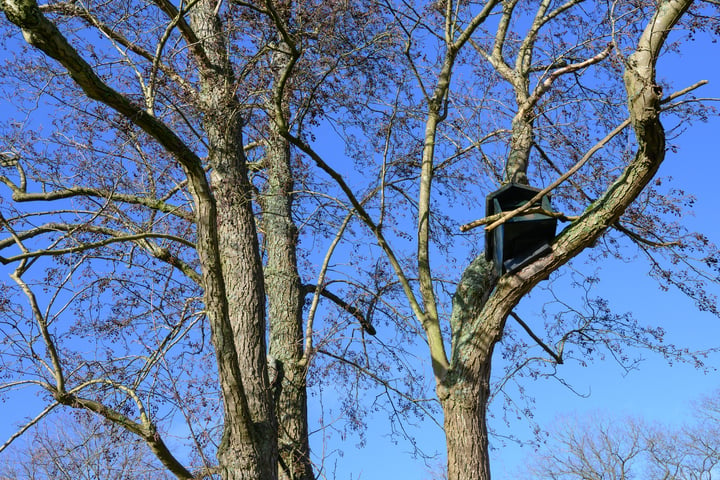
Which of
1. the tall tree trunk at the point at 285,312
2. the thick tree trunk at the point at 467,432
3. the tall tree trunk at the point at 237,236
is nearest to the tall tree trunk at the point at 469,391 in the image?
the thick tree trunk at the point at 467,432

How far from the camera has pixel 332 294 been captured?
8117 mm

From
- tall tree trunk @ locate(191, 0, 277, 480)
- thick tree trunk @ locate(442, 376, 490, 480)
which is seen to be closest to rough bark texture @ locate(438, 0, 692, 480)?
thick tree trunk @ locate(442, 376, 490, 480)

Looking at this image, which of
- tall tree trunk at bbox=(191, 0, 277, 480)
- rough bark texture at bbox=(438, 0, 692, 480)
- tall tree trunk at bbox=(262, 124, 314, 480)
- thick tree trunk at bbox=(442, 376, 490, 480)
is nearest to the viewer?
rough bark texture at bbox=(438, 0, 692, 480)

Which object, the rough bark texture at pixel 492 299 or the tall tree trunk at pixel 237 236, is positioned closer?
the rough bark texture at pixel 492 299

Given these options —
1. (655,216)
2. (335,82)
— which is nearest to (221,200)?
(335,82)

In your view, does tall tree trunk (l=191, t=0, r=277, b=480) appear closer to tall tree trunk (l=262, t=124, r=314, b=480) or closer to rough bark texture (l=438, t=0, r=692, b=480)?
tall tree trunk (l=262, t=124, r=314, b=480)

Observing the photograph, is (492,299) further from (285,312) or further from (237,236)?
(285,312)

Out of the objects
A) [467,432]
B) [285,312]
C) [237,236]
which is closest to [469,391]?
[467,432]

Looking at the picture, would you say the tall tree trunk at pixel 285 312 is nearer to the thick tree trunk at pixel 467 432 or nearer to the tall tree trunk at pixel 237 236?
the tall tree trunk at pixel 237 236

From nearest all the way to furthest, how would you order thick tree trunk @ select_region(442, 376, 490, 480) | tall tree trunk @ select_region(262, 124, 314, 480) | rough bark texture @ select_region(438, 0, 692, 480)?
rough bark texture @ select_region(438, 0, 692, 480) < thick tree trunk @ select_region(442, 376, 490, 480) < tall tree trunk @ select_region(262, 124, 314, 480)

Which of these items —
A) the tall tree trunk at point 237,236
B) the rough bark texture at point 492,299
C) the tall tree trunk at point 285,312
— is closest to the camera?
the rough bark texture at point 492,299

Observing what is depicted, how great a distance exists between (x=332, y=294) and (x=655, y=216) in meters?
3.62

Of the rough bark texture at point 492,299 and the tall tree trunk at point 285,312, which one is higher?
the tall tree trunk at point 285,312

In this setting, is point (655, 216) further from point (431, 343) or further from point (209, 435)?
point (209, 435)
